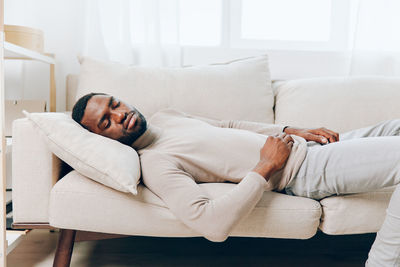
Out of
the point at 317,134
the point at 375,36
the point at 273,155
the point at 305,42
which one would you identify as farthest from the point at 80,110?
the point at 375,36

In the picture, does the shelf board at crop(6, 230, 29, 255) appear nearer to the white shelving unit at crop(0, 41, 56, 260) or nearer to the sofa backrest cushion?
the white shelving unit at crop(0, 41, 56, 260)

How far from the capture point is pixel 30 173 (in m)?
1.08

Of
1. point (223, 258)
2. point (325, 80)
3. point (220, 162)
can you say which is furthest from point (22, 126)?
point (325, 80)

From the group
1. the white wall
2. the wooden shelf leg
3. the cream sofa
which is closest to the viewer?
the cream sofa

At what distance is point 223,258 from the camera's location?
142 centimetres

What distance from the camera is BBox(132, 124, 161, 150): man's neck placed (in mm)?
1246

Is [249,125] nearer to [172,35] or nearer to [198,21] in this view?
[172,35]

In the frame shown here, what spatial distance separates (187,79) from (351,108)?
2.64ft

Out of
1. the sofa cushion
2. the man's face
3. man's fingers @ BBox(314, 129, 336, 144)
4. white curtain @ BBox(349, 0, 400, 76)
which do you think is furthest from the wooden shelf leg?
white curtain @ BBox(349, 0, 400, 76)

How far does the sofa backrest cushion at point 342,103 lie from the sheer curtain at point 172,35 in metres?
0.47

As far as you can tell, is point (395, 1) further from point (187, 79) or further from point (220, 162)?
point (220, 162)

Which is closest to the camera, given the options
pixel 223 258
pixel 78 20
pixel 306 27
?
pixel 223 258

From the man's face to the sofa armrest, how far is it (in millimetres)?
179

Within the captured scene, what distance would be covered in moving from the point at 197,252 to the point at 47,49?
152cm
